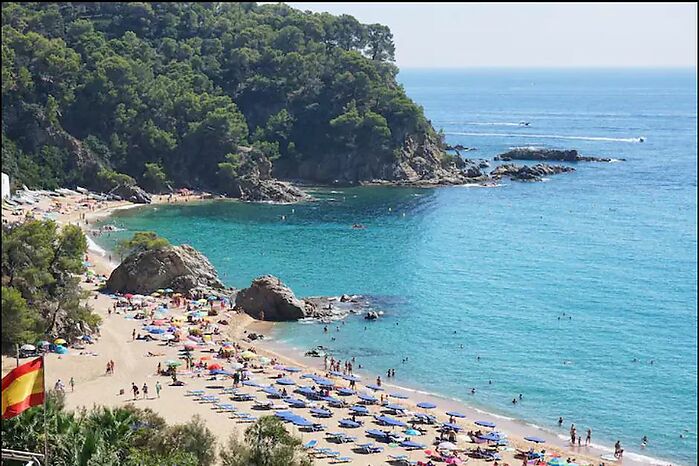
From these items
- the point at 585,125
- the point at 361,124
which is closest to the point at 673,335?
the point at 361,124

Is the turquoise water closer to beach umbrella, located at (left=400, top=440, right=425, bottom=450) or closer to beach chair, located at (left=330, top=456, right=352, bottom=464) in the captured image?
beach umbrella, located at (left=400, top=440, right=425, bottom=450)

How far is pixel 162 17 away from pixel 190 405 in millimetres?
82273

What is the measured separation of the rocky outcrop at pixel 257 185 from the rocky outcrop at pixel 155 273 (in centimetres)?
3233

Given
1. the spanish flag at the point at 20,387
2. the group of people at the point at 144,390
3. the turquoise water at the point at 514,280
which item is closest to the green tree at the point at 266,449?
the spanish flag at the point at 20,387

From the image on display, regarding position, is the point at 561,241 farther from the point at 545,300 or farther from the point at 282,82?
the point at 282,82

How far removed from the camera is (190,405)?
112ft

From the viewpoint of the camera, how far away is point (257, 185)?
85.6 m

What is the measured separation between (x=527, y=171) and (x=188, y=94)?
41.3 meters

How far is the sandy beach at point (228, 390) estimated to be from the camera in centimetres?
3198

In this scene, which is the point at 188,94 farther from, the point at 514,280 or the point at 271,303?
the point at 271,303

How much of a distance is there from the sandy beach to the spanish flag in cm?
1691

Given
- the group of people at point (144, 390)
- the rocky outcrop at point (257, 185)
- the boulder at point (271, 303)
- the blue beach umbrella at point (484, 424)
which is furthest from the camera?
the rocky outcrop at point (257, 185)

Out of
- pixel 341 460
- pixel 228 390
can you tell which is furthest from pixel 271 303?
pixel 341 460

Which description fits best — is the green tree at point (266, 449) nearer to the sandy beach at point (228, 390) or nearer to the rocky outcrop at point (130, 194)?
the sandy beach at point (228, 390)
